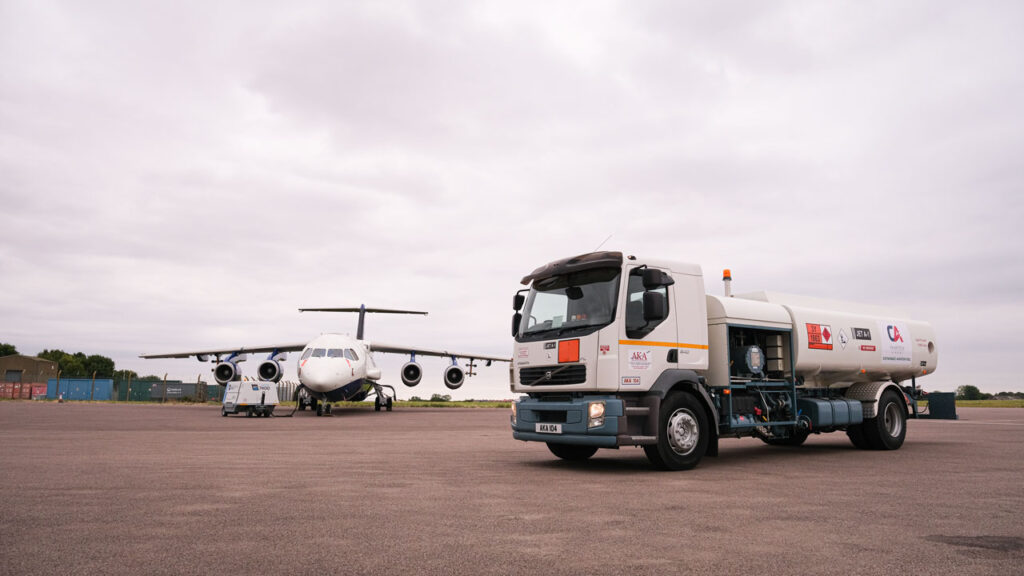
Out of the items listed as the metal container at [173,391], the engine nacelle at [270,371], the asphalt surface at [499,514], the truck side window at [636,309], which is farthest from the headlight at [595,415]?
the metal container at [173,391]

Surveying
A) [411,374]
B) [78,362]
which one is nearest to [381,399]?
[411,374]

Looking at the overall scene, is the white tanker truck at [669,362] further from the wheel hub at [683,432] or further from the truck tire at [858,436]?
the truck tire at [858,436]

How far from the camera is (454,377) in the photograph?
33.3 metres

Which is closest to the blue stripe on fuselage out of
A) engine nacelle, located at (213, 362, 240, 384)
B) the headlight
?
engine nacelle, located at (213, 362, 240, 384)

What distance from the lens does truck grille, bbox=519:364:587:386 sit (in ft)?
30.0

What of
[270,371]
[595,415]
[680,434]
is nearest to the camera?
[595,415]

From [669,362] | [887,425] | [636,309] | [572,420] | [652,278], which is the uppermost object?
[652,278]

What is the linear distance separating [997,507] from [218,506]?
7.39m

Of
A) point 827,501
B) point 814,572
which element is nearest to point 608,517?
point 814,572

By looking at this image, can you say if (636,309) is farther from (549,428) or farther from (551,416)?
(549,428)

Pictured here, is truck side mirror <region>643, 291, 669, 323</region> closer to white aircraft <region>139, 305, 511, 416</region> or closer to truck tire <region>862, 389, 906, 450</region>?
truck tire <region>862, 389, 906, 450</region>

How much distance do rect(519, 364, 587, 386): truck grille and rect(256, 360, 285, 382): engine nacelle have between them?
76.7 feet

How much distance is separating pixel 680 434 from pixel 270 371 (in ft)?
82.8

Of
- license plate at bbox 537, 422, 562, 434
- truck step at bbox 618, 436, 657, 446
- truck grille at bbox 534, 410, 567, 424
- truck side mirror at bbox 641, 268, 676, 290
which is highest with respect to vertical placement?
truck side mirror at bbox 641, 268, 676, 290
